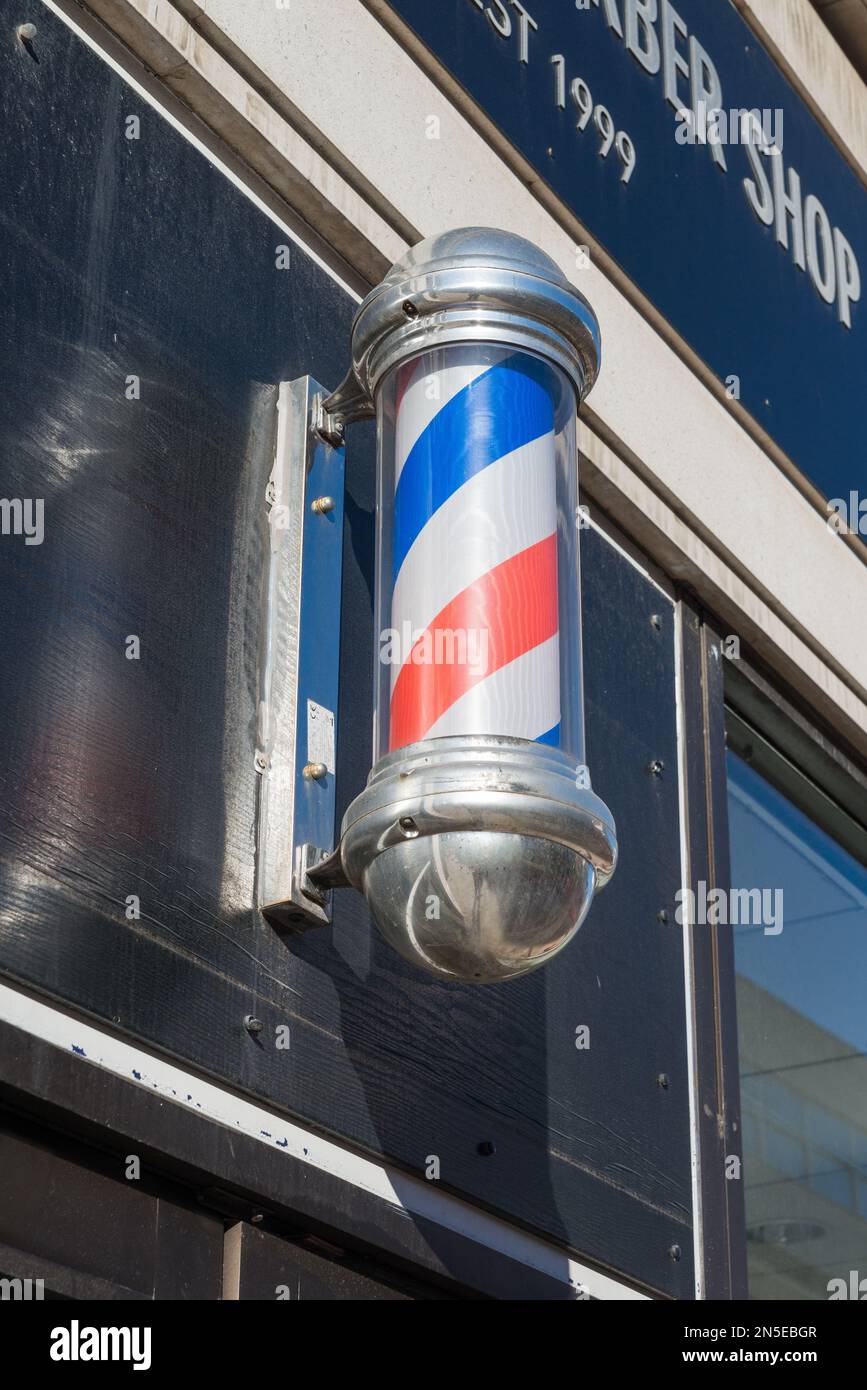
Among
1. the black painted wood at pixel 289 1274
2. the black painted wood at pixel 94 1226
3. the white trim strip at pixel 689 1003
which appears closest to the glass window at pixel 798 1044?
the white trim strip at pixel 689 1003

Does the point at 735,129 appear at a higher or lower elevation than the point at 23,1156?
higher

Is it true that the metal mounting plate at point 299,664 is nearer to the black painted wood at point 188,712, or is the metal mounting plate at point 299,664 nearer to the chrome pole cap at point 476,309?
the black painted wood at point 188,712

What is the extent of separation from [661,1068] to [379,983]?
2.68ft

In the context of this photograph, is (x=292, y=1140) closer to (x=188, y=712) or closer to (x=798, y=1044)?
Result: (x=188, y=712)

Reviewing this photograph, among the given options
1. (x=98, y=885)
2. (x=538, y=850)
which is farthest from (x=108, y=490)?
(x=538, y=850)

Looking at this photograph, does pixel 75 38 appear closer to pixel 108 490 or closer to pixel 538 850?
pixel 108 490

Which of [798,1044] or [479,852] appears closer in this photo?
[479,852]

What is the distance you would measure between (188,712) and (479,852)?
0.51 meters

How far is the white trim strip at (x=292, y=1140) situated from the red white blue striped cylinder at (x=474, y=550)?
468 mm

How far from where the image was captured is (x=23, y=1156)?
2.14 metres

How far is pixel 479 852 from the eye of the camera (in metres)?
2.21

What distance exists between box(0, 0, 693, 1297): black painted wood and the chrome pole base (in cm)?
29

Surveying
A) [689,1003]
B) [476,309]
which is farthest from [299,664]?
[689,1003]

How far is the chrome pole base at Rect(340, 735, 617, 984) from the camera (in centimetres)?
221
